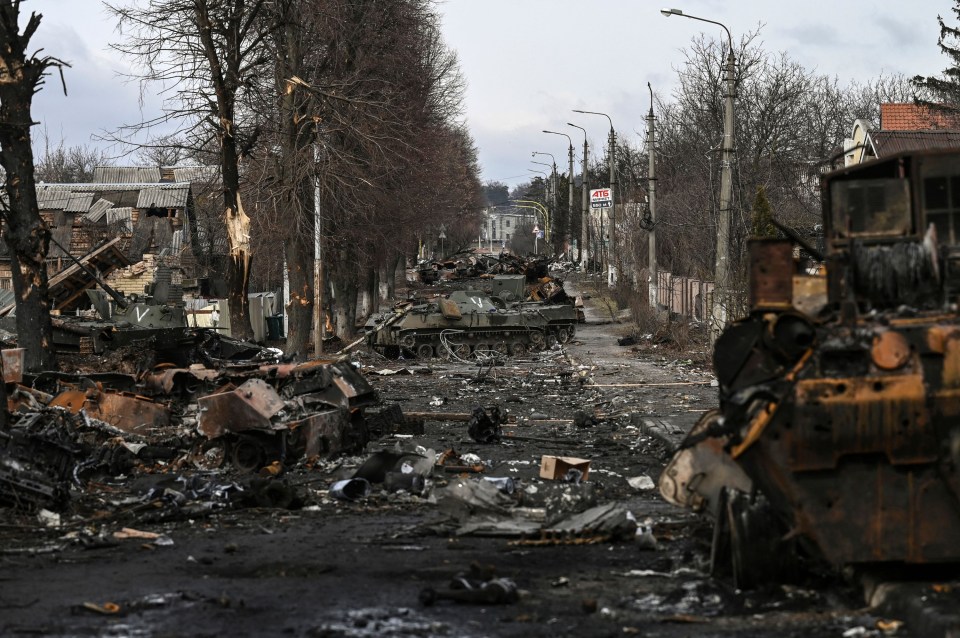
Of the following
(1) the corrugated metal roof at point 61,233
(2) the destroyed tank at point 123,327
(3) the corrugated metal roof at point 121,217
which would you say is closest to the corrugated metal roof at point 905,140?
(2) the destroyed tank at point 123,327

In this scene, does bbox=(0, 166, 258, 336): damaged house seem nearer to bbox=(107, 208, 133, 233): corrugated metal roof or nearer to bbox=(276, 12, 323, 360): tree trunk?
bbox=(107, 208, 133, 233): corrugated metal roof

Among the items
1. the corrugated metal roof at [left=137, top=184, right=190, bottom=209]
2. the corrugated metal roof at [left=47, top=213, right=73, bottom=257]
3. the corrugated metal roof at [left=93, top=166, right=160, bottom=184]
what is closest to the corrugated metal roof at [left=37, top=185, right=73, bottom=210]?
the corrugated metal roof at [left=137, top=184, right=190, bottom=209]

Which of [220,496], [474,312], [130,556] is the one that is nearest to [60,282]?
[474,312]

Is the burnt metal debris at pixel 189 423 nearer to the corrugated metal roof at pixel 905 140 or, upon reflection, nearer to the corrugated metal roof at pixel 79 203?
the corrugated metal roof at pixel 905 140

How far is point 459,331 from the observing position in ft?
104

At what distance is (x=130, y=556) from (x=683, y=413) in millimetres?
10456

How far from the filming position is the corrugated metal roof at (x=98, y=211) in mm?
48688

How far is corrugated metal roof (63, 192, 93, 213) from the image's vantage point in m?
50.6

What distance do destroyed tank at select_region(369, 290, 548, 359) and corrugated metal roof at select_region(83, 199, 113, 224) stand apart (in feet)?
70.9

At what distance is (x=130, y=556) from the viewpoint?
8602mm

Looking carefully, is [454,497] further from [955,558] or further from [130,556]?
[955,558]

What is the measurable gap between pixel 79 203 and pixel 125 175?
76.0 feet

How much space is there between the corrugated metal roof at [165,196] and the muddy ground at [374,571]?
40.6 metres

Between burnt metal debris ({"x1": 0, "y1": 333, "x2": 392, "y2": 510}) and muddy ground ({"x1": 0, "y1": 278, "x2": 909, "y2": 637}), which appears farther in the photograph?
burnt metal debris ({"x1": 0, "y1": 333, "x2": 392, "y2": 510})
